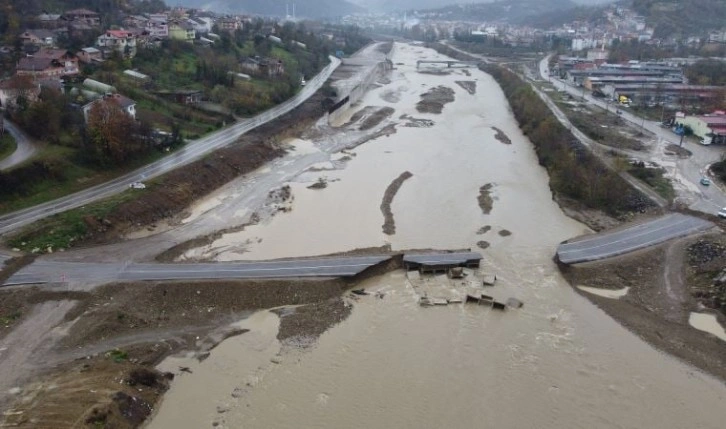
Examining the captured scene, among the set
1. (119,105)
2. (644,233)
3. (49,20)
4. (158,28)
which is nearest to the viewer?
(644,233)

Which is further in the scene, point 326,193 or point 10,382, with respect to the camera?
point 326,193

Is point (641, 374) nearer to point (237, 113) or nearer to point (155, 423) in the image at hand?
point (155, 423)

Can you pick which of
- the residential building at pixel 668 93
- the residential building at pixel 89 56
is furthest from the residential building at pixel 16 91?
the residential building at pixel 668 93

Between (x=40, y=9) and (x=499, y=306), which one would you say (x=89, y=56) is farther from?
(x=499, y=306)

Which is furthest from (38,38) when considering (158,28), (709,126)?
(709,126)

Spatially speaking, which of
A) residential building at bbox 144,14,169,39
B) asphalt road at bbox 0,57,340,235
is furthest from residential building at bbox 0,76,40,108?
residential building at bbox 144,14,169,39

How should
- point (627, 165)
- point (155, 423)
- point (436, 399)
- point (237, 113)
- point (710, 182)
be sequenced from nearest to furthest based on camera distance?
point (155, 423) < point (436, 399) < point (710, 182) < point (627, 165) < point (237, 113)

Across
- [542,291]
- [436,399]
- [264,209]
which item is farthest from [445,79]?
[436,399]
